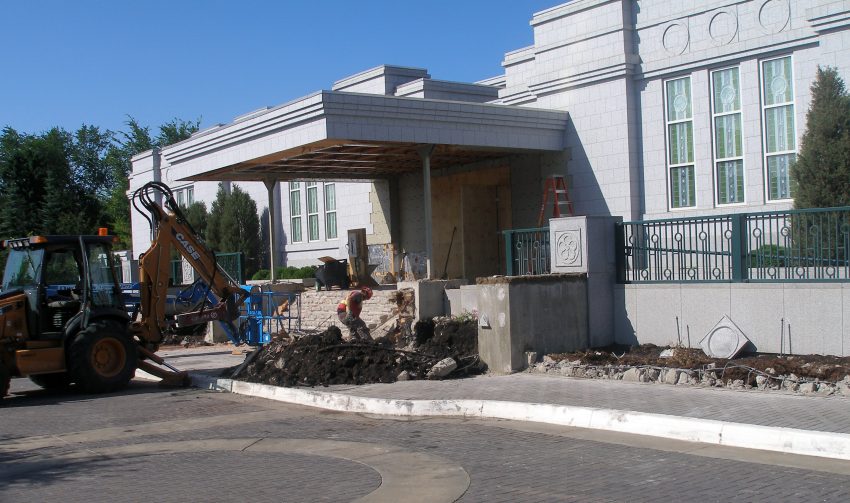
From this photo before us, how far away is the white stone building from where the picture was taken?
18234 millimetres

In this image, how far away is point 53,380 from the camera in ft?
51.6

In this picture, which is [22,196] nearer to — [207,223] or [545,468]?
[207,223]

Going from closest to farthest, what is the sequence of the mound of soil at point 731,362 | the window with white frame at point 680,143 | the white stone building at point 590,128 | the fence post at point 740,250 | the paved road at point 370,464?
the paved road at point 370,464
the mound of soil at point 731,362
the fence post at point 740,250
the white stone building at point 590,128
the window with white frame at point 680,143

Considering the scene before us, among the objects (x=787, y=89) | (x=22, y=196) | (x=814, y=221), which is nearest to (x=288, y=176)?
(x=787, y=89)

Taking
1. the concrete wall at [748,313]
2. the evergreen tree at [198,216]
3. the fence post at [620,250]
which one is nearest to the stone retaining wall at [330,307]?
the fence post at [620,250]

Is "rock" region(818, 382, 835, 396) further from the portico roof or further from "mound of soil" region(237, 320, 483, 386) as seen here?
the portico roof

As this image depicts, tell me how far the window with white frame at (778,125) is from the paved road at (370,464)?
10624 mm

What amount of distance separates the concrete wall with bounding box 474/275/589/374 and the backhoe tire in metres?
6.44

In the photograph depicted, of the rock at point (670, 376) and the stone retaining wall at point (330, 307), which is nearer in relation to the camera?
the rock at point (670, 376)

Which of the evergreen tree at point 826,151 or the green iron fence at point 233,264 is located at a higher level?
the evergreen tree at point 826,151

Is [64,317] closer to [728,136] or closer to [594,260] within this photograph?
[594,260]

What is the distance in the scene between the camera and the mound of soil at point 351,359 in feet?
46.7

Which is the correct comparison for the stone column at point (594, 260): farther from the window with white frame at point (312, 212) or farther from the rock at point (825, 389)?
the window with white frame at point (312, 212)

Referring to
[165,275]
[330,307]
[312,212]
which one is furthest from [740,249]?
[312,212]
